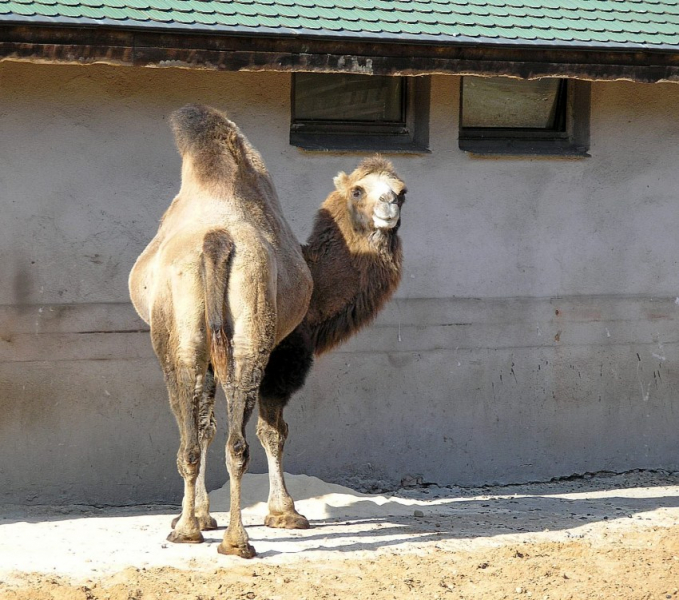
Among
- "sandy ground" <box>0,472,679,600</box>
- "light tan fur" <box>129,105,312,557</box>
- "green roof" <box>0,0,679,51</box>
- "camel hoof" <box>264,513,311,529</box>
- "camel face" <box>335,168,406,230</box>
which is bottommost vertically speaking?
"sandy ground" <box>0,472,679,600</box>

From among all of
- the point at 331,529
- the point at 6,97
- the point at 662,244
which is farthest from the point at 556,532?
the point at 6,97

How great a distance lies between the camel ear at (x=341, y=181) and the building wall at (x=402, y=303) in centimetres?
70

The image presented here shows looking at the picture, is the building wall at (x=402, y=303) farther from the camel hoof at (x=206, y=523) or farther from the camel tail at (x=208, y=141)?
the camel hoof at (x=206, y=523)

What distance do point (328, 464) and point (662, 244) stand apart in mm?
3198

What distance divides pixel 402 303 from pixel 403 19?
204 cm

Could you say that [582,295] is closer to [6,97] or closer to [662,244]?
[662,244]

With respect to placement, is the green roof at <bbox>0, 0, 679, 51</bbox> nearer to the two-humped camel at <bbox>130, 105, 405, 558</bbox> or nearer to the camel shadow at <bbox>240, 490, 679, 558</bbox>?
the two-humped camel at <bbox>130, 105, 405, 558</bbox>

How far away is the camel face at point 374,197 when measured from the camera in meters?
7.79

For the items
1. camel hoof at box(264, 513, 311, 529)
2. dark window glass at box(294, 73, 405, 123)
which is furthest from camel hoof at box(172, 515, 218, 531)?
dark window glass at box(294, 73, 405, 123)

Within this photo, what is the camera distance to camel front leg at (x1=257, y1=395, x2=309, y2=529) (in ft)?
24.7

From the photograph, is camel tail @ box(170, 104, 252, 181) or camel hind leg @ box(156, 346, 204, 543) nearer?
camel hind leg @ box(156, 346, 204, 543)

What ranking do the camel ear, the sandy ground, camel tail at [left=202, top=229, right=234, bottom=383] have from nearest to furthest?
the sandy ground → camel tail at [left=202, top=229, right=234, bottom=383] → the camel ear

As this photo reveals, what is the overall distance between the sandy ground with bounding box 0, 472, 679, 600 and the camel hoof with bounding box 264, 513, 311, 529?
0.23 feet

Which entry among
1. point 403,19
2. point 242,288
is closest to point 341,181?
point 403,19
